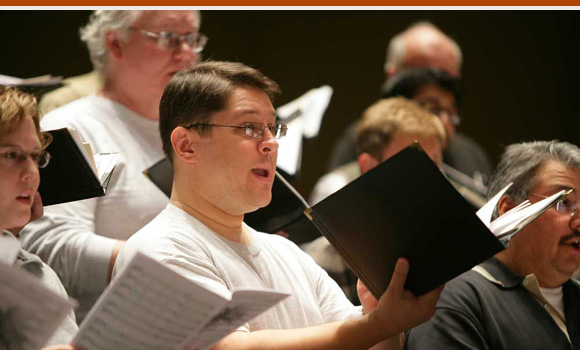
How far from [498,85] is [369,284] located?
4298 millimetres

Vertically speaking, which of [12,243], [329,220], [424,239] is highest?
[12,243]

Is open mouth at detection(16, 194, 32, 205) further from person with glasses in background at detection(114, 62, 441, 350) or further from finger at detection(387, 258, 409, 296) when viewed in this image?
finger at detection(387, 258, 409, 296)

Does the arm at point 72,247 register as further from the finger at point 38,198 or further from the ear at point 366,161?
the ear at point 366,161

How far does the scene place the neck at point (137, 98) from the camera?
3.04m

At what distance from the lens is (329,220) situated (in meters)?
2.00

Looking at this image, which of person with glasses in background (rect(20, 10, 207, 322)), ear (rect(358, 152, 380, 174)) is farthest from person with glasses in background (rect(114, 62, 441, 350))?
ear (rect(358, 152, 380, 174))

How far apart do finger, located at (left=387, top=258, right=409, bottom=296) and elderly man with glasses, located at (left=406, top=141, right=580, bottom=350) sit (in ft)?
1.81

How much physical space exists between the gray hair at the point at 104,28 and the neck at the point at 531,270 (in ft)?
4.54

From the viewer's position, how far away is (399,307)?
1.92 meters

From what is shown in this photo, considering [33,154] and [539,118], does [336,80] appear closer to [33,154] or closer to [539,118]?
[539,118]

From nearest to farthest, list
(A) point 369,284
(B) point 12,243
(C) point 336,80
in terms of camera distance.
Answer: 1. (B) point 12,243
2. (A) point 369,284
3. (C) point 336,80

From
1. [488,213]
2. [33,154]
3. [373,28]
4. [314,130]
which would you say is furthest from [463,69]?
[33,154]

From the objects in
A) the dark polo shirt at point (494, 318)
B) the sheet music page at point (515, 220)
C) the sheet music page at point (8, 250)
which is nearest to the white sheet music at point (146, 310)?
the sheet music page at point (8, 250)

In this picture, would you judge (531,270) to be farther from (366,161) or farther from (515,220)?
(366,161)
